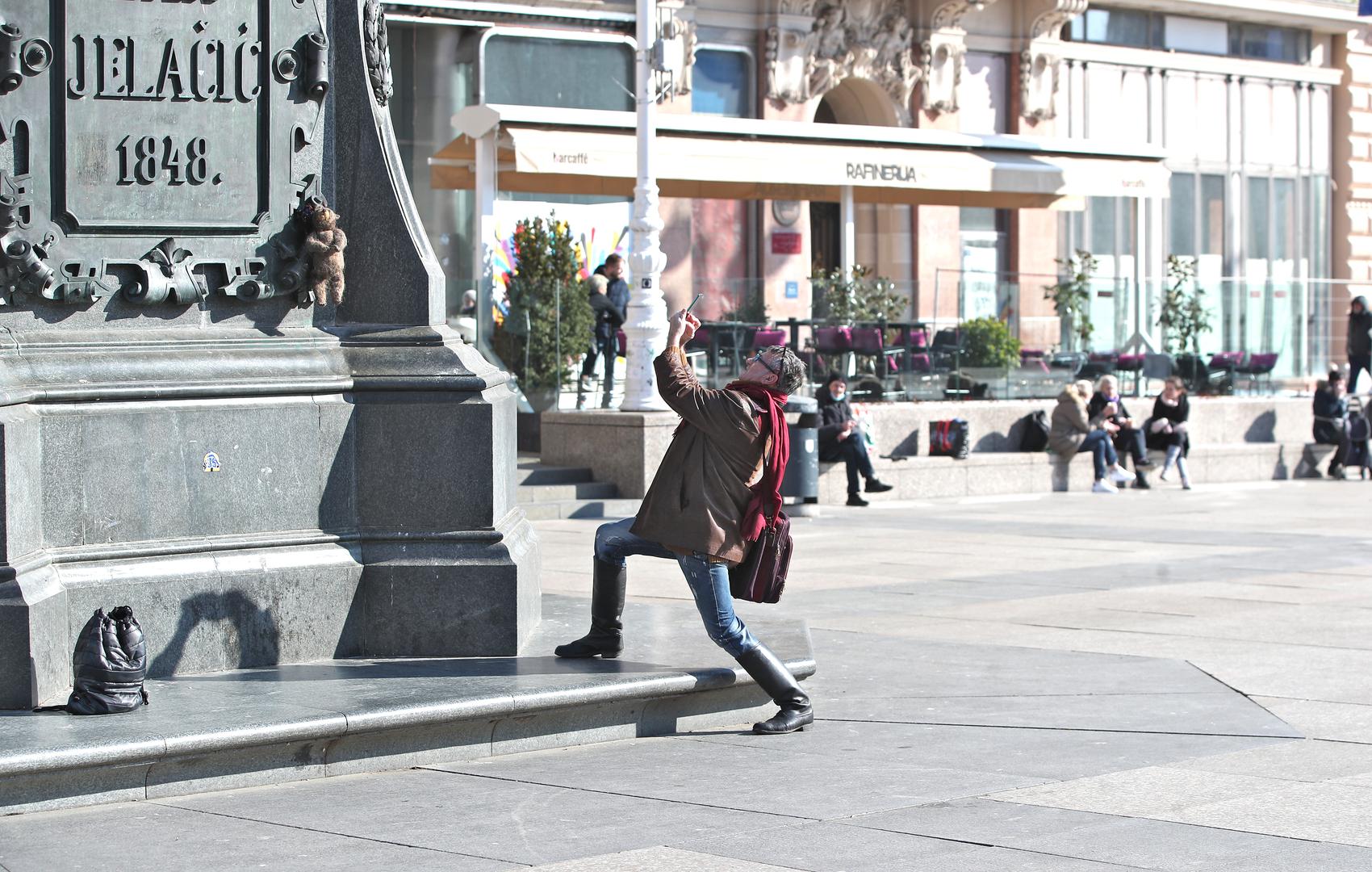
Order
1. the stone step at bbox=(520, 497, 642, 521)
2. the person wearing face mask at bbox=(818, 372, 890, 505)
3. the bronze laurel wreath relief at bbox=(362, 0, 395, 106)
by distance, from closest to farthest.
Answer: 1. the bronze laurel wreath relief at bbox=(362, 0, 395, 106)
2. the stone step at bbox=(520, 497, 642, 521)
3. the person wearing face mask at bbox=(818, 372, 890, 505)

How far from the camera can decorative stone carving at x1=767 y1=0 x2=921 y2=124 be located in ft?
96.4

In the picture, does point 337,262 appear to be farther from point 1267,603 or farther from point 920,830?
point 1267,603

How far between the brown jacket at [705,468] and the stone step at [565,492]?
10016 millimetres

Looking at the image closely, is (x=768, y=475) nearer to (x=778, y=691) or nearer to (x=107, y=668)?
(x=778, y=691)

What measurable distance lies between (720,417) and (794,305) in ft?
45.4

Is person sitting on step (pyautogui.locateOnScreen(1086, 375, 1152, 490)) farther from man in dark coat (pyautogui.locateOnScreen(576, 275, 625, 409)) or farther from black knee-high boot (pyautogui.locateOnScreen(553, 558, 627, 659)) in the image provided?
black knee-high boot (pyautogui.locateOnScreen(553, 558, 627, 659))

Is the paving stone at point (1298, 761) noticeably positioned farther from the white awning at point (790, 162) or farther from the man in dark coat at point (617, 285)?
the white awning at point (790, 162)

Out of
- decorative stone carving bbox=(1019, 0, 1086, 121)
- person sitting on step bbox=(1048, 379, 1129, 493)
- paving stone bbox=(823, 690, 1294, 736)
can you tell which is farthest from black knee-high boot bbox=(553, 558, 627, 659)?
decorative stone carving bbox=(1019, 0, 1086, 121)

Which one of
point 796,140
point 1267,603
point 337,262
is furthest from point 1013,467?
point 337,262

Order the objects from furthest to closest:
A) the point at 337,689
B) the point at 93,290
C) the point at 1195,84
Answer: the point at 1195,84
the point at 93,290
the point at 337,689

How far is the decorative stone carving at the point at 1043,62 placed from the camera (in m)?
31.9

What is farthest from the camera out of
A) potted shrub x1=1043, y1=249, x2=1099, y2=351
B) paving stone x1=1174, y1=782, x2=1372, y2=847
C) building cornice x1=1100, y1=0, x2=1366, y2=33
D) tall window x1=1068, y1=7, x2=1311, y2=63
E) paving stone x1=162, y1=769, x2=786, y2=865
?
building cornice x1=1100, y1=0, x2=1366, y2=33

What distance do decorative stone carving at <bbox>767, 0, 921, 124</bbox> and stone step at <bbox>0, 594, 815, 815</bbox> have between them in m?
21.6

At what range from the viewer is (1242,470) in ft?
78.5
